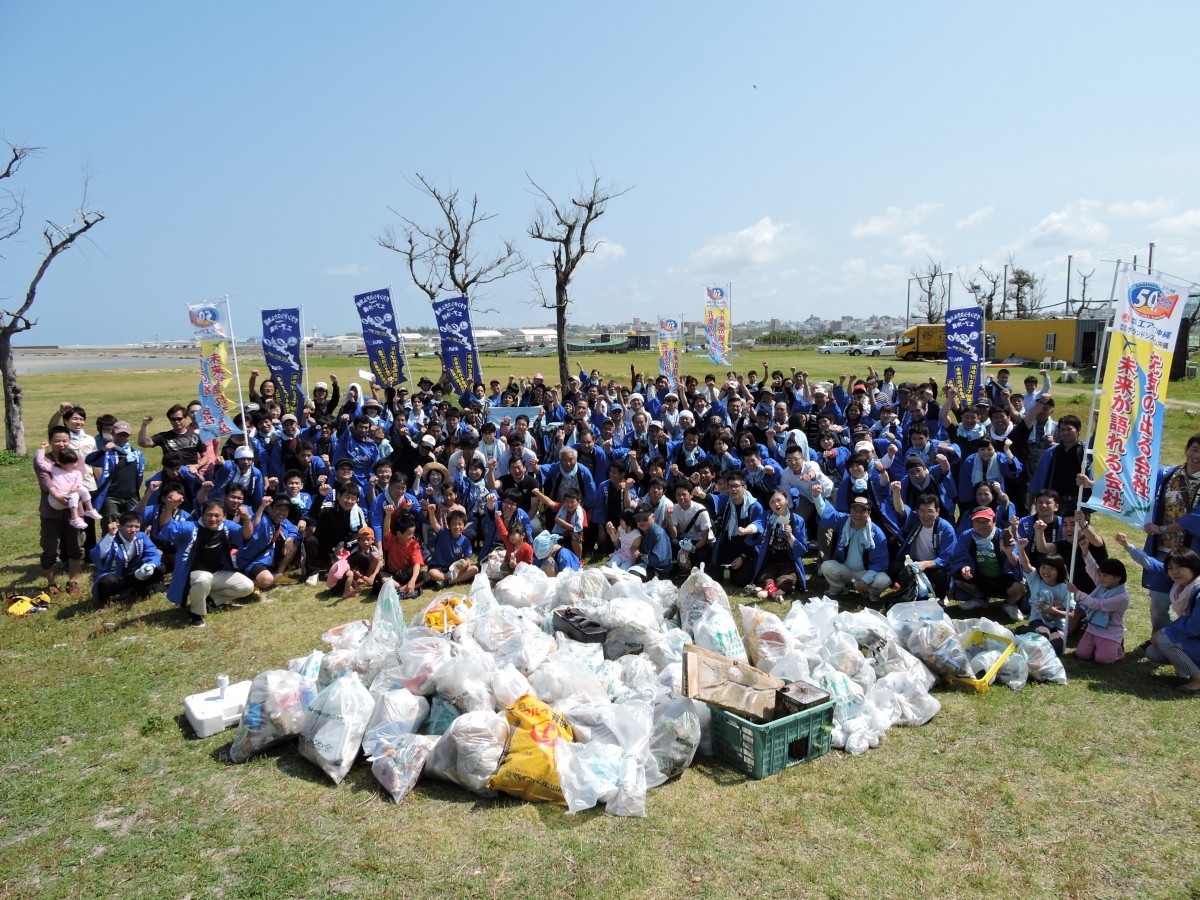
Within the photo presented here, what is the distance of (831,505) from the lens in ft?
26.9

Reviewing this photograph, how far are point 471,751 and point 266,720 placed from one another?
1456mm

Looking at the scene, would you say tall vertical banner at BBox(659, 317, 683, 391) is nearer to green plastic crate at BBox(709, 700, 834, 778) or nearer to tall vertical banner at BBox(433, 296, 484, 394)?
tall vertical banner at BBox(433, 296, 484, 394)

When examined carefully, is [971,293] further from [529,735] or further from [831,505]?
[529,735]

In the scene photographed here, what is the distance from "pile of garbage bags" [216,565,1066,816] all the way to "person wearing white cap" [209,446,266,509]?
124 inches

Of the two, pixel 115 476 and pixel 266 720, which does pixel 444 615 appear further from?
pixel 115 476

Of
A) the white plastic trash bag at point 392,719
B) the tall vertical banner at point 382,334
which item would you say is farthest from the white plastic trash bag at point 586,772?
the tall vertical banner at point 382,334

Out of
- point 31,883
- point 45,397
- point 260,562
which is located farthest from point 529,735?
point 45,397

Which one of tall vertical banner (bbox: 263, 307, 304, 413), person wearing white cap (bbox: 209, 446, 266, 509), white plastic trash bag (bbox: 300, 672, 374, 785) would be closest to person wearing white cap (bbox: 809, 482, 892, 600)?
white plastic trash bag (bbox: 300, 672, 374, 785)

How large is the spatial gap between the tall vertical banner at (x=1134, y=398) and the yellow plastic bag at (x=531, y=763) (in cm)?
448

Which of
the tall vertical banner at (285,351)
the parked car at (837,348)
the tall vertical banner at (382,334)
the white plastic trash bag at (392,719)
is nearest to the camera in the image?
the white plastic trash bag at (392,719)

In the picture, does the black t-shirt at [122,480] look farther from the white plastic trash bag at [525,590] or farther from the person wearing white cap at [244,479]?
the white plastic trash bag at [525,590]

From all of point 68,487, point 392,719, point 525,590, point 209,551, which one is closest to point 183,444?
point 68,487

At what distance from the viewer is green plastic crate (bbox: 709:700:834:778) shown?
4.53 meters

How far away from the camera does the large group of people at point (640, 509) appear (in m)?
6.71
